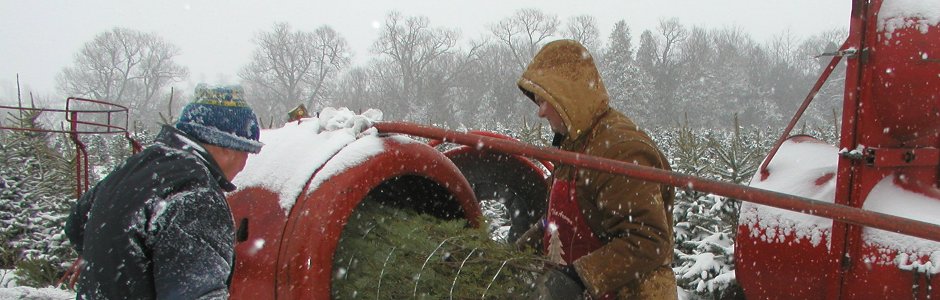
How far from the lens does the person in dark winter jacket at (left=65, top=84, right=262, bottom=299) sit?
1.68 metres

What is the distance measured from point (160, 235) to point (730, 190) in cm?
154

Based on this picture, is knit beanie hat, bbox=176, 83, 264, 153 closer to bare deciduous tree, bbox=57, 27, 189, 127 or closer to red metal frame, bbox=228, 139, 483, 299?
red metal frame, bbox=228, 139, 483, 299

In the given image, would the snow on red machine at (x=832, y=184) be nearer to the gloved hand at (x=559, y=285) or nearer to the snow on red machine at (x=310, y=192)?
the snow on red machine at (x=310, y=192)

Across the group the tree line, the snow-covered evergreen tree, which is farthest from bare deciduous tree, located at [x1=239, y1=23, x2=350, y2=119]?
the snow-covered evergreen tree

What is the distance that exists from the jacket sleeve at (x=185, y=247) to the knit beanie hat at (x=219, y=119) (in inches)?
9.7

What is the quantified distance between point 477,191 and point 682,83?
51164 millimetres

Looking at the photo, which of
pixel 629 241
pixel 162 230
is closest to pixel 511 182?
pixel 629 241

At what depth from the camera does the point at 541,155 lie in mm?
2193

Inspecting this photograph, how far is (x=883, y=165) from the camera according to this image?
232 cm

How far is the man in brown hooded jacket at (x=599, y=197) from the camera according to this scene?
86.0 inches

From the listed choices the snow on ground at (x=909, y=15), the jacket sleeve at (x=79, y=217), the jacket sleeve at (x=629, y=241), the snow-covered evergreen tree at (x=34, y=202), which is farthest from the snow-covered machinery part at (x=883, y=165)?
the snow-covered evergreen tree at (x=34, y=202)

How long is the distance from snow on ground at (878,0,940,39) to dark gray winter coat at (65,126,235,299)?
2216 millimetres

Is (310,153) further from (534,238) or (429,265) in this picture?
(534,238)

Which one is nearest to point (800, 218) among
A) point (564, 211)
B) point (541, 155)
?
point (564, 211)
